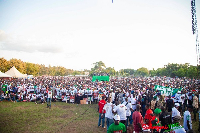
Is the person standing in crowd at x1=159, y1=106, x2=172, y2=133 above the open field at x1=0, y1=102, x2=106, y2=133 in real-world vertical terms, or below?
above

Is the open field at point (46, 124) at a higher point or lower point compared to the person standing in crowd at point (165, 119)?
lower

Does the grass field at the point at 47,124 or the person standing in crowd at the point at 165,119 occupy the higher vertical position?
the person standing in crowd at the point at 165,119

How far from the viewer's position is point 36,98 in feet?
60.0

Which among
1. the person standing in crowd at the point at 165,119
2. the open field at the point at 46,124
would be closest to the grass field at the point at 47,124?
the open field at the point at 46,124

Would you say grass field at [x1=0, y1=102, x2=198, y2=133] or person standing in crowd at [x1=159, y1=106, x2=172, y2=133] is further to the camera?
grass field at [x1=0, y1=102, x2=198, y2=133]

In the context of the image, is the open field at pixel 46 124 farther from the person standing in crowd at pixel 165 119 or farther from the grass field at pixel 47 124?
the person standing in crowd at pixel 165 119

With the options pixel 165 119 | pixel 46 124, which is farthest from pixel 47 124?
pixel 165 119

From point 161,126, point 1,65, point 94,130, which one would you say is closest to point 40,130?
point 94,130

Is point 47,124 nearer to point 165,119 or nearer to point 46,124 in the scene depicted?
point 46,124

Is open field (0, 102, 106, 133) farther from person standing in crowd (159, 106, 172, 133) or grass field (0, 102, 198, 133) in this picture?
person standing in crowd (159, 106, 172, 133)

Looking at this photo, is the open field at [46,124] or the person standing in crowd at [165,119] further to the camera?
the open field at [46,124]

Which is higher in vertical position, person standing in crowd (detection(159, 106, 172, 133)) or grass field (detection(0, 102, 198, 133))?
person standing in crowd (detection(159, 106, 172, 133))

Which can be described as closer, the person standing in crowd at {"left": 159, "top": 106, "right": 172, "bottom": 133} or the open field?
the person standing in crowd at {"left": 159, "top": 106, "right": 172, "bottom": 133}

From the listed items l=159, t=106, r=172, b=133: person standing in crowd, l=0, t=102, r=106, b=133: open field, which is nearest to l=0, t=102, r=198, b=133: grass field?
l=0, t=102, r=106, b=133: open field
